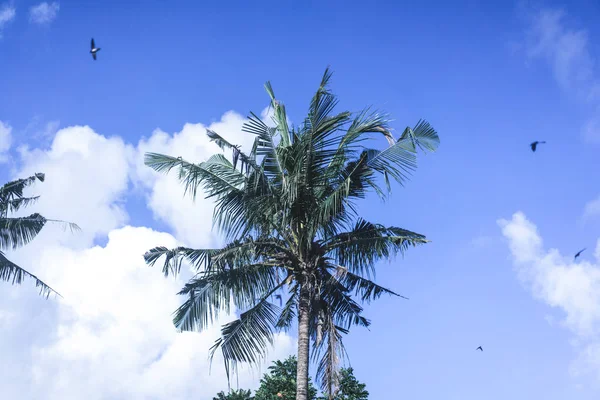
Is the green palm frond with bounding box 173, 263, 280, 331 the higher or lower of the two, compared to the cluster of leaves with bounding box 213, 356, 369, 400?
lower

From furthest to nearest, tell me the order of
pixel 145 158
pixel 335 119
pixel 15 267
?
pixel 15 267 → pixel 145 158 → pixel 335 119

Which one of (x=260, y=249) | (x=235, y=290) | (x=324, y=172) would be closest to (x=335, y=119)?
(x=324, y=172)

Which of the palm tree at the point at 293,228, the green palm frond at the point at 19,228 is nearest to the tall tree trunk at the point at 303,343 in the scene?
the palm tree at the point at 293,228

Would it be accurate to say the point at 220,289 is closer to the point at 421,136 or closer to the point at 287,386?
the point at 421,136

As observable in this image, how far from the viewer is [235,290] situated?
15.0m

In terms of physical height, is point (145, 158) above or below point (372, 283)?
above

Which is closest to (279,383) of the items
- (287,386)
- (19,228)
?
(287,386)

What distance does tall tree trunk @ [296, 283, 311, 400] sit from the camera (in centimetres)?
1334

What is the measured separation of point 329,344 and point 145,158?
6.02 meters

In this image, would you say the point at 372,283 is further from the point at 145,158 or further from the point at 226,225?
the point at 145,158

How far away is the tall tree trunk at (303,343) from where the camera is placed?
1334cm

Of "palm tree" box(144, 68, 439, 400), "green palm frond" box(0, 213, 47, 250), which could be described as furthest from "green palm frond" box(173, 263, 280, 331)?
"green palm frond" box(0, 213, 47, 250)

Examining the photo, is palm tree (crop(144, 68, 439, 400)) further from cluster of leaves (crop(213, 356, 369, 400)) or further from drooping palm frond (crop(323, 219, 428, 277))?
cluster of leaves (crop(213, 356, 369, 400))

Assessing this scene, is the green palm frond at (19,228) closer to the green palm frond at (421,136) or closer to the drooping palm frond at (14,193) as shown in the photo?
the drooping palm frond at (14,193)
